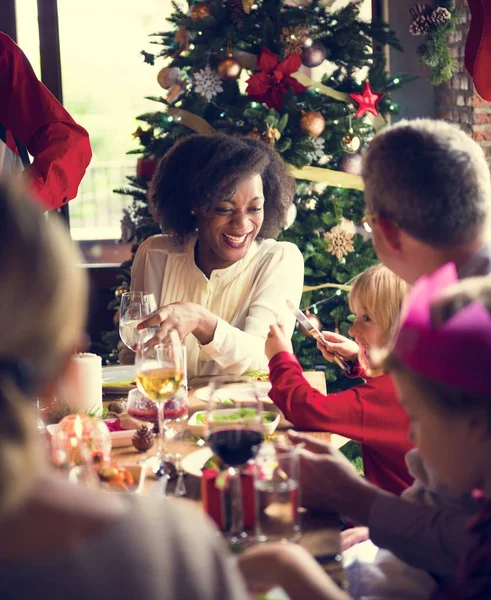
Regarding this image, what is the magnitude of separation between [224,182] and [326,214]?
123 centimetres

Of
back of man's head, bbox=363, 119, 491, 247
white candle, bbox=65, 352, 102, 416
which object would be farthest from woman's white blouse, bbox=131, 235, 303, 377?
back of man's head, bbox=363, 119, 491, 247

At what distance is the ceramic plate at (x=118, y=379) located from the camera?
2268mm

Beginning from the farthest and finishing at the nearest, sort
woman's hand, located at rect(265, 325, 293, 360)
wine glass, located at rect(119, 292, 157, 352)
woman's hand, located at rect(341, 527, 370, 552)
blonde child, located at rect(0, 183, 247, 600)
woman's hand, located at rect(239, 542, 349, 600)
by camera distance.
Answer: wine glass, located at rect(119, 292, 157, 352) → woman's hand, located at rect(265, 325, 293, 360) → woman's hand, located at rect(341, 527, 370, 552) → woman's hand, located at rect(239, 542, 349, 600) → blonde child, located at rect(0, 183, 247, 600)

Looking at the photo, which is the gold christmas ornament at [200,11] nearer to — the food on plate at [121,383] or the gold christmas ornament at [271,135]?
the gold christmas ornament at [271,135]

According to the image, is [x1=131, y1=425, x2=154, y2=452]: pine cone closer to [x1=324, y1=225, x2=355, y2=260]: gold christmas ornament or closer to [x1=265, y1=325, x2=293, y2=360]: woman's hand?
[x1=265, y1=325, x2=293, y2=360]: woman's hand

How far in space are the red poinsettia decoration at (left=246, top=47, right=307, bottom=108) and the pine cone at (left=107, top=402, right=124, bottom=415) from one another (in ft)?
7.12

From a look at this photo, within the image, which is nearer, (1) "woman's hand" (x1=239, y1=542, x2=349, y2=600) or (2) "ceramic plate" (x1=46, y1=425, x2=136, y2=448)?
(1) "woman's hand" (x1=239, y1=542, x2=349, y2=600)

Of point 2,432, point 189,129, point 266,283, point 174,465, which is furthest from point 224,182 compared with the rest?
point 2,432

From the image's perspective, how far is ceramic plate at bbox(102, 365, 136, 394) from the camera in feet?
7.44

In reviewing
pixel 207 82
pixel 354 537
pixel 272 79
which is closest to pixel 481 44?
pixel 272 79

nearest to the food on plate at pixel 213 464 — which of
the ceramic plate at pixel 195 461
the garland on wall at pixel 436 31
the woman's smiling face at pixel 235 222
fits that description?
the ceramic plate at pixel 195 461

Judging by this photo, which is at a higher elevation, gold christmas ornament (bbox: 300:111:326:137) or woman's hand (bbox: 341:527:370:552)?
gold christmas ornament (bbox: 300:111:326:137)

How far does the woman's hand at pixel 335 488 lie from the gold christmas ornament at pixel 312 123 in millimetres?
2616

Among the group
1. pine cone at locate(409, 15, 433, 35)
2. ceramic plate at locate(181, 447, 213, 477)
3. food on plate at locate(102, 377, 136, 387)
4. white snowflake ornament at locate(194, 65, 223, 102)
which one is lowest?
food on plate at locate(102, 377, 136, 387)
